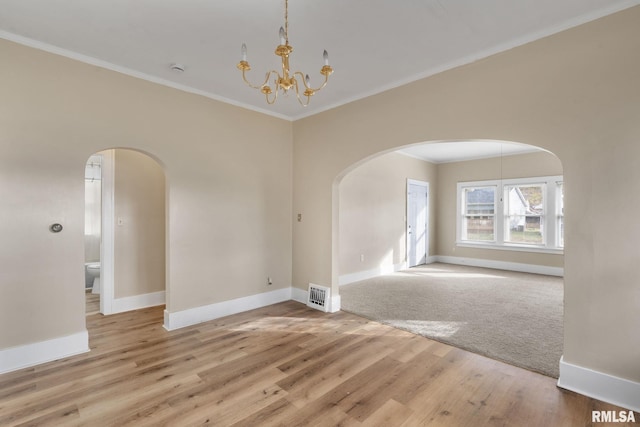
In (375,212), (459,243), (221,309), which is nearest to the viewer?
(221,309)

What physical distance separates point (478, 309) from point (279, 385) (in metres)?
3.19

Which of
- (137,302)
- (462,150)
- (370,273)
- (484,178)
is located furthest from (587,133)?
(484,178)

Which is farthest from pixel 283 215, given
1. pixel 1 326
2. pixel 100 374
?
pixel 1 326

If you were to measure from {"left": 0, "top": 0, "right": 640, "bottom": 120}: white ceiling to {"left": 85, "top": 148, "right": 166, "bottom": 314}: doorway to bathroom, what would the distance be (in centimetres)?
144

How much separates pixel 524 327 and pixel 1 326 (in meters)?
5.35

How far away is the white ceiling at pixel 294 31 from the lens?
224 centimetres

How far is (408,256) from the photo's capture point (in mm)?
7582

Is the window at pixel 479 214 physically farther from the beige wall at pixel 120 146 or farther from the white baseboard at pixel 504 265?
the beige wall at pixel 120 146

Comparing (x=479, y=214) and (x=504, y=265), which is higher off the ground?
(x=479, y=214)

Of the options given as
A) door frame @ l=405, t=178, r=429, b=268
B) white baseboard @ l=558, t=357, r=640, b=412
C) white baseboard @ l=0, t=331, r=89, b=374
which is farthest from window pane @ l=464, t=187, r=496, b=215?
white baseboard @ l=0, t=331, r=89, b=374

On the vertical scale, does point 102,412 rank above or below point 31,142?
below

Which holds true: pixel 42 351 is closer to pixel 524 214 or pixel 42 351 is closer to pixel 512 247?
pixel 512 247

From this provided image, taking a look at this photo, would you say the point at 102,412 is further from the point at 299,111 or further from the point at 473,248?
the point at 473,248

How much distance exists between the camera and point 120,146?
→ 10.7ft
